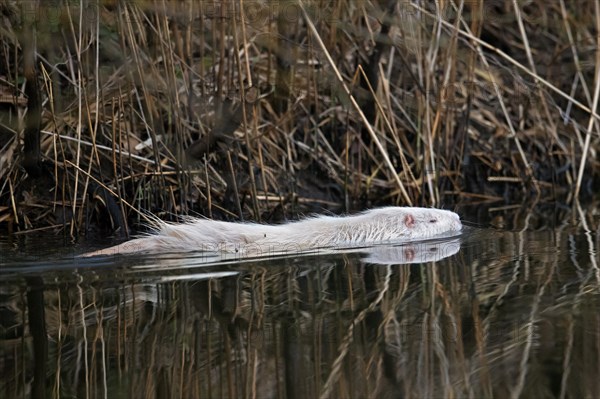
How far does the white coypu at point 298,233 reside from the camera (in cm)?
516

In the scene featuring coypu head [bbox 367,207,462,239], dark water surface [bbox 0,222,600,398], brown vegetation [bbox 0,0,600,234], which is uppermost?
brown vegetation [bbox 0,0,600,234]

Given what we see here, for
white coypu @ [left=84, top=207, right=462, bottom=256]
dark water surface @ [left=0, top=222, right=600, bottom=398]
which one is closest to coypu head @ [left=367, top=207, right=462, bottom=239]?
white coypu @ [left=84, top=207, right=462, bottom=256]

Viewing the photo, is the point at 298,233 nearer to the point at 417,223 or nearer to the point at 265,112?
the point at 417,223

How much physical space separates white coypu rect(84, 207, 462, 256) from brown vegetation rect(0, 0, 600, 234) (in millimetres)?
546

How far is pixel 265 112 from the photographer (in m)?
7.11

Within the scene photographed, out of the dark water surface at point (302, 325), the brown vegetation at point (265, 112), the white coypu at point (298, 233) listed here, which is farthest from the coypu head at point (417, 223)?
the dark water surface at point (302, 325)

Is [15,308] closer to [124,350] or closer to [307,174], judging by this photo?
[124,350]

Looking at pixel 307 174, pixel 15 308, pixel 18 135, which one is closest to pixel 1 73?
pixel 18 135

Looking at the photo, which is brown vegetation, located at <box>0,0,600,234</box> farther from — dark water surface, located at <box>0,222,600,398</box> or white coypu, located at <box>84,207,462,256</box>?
dark water surface, located at <box>0,222,600,398</box>

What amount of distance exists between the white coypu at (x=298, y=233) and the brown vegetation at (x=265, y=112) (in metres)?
0.55

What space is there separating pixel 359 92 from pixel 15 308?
154 inches

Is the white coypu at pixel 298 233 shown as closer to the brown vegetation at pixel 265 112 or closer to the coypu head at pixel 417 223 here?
the coypu head at pixel 417 223

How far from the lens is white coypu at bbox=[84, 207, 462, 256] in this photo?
16.9 ft

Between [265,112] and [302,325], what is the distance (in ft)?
13.0
